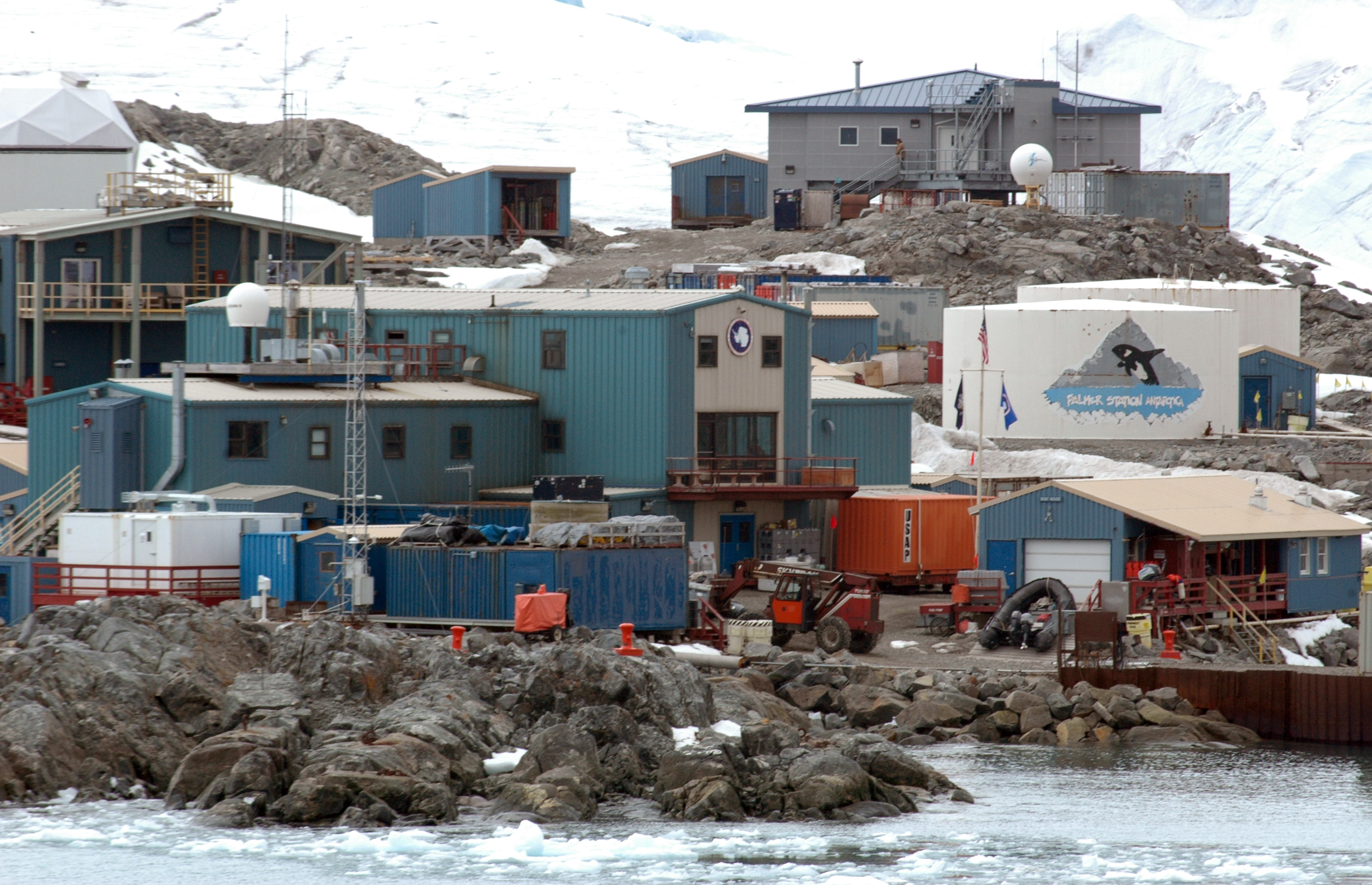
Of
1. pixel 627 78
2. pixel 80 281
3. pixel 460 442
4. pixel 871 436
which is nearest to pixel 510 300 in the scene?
pixel 460 442

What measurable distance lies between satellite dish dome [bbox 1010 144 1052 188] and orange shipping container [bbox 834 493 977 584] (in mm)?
40229

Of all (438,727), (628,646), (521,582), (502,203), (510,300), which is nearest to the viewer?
(438,727)

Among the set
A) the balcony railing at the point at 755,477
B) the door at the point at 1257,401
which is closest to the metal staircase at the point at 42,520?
the balcony railing at the point at 755,477

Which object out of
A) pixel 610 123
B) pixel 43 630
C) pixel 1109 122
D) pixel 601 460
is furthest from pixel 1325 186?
pixel 43 630

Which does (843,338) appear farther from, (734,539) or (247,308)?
(247,308)

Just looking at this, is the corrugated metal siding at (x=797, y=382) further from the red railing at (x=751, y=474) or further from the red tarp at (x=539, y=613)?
the red tarp at (x=539, y=613)

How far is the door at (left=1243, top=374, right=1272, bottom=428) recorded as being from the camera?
6256cm

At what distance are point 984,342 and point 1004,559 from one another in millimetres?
19027

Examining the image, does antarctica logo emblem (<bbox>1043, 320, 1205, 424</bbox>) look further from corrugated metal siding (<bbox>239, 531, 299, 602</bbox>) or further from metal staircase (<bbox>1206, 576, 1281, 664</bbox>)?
corrugated metal siding (<bbox>239, 531, 299, 602</bbox>)

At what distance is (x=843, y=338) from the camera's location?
6469 centimetres

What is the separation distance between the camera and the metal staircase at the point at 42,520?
39562mm

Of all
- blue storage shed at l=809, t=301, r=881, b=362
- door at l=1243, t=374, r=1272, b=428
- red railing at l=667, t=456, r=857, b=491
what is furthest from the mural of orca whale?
red railing at l=667, t=456, r=857, b=491

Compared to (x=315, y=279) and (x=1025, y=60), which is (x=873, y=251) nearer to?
(x=315, y=279)

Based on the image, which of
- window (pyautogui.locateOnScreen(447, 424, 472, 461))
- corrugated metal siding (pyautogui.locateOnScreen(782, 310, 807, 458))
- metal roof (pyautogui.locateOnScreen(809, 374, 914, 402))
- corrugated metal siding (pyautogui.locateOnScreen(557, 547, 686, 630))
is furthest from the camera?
metal roof (pyautogui.locateOnScreen(809, 374, 914, 402))
